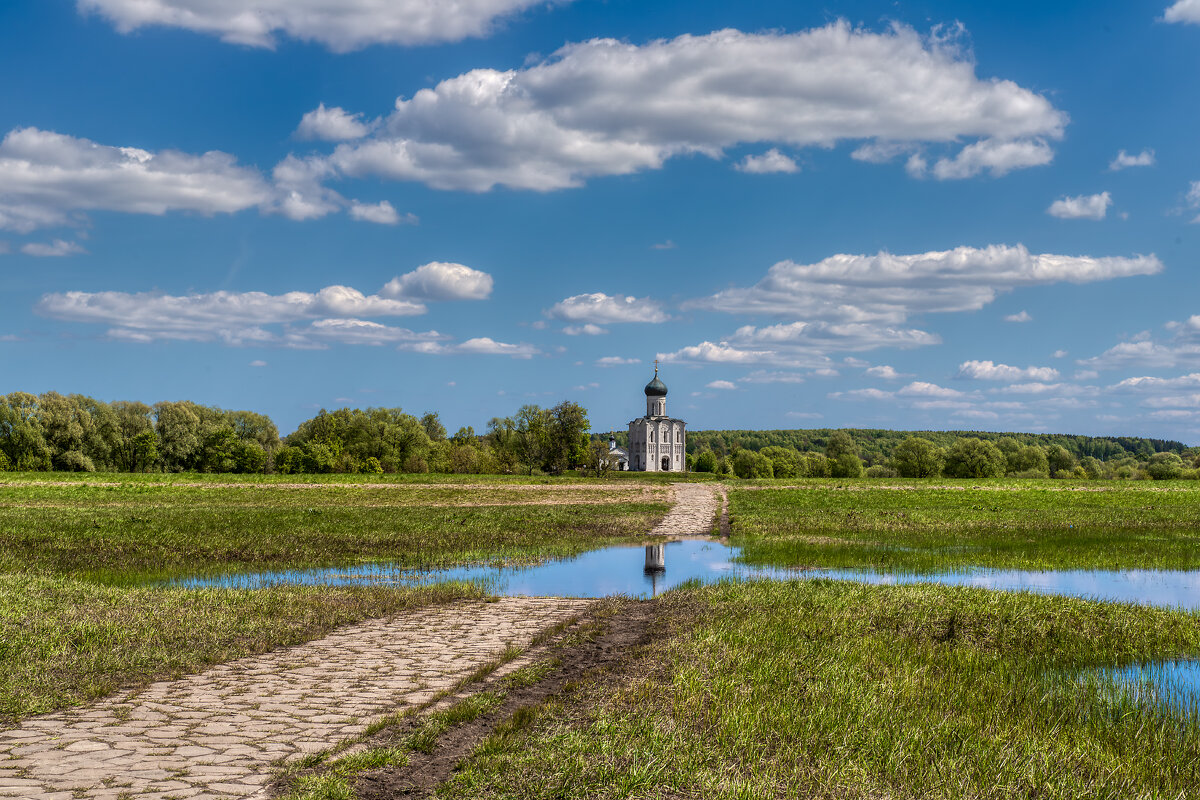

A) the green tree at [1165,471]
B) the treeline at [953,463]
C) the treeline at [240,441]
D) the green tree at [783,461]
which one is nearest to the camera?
the treeline at [240,441]

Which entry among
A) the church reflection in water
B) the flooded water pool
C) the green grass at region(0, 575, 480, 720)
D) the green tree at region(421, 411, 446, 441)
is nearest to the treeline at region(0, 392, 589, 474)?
the green tree at region(421, 411, 446, 441)

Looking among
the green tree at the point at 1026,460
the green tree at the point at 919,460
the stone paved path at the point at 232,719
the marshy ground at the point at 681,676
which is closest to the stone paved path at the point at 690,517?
the marshy ground at the point at 681,676

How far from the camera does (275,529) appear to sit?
2745cm

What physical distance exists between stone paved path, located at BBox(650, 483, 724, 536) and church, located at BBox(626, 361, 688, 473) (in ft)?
288

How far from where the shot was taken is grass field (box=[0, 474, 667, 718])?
10352 millimetres

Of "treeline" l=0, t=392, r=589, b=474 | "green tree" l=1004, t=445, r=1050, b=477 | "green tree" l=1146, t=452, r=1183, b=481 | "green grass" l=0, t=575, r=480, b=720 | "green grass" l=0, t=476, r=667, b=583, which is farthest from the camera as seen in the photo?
"green tree" l=1004, t=445, r=1050, b=477

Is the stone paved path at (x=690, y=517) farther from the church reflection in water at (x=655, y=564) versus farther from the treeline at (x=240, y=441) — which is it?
the treeline at (x=240, y=441)

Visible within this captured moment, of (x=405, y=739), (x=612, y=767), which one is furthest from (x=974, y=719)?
(x=405, y=739)

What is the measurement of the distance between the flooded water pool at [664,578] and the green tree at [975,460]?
3982 inches

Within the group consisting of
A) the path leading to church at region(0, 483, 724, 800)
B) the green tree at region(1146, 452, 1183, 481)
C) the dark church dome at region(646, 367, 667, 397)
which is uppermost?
the dark church dome at region(646, 367, 667, 397)

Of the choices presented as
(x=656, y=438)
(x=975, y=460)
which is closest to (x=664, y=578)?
(x=975, y=460)

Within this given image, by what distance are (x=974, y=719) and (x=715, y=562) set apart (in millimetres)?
14371

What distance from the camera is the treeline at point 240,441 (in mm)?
90562

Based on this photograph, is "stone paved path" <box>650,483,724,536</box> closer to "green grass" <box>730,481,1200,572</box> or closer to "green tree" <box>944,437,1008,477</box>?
"green grass" <box>730,481,1200,572</box>
